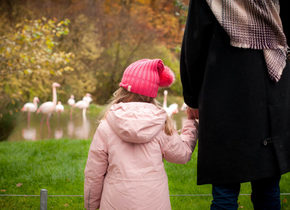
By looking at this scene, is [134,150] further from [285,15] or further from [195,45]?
[285,15]

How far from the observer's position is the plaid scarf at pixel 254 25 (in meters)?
1.43

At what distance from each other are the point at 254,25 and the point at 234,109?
38 cm

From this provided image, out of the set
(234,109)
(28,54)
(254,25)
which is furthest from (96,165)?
(28,54)

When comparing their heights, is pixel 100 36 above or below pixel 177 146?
above

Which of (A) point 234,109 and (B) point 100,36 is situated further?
(B) point 100,36

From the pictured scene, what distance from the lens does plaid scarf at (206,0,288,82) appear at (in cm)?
143

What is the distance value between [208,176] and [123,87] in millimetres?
670

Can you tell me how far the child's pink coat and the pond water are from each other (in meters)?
5.58

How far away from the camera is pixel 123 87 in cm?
182

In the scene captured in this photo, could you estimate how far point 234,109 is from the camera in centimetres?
146

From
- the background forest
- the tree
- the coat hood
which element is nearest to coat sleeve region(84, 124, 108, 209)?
the coat hood

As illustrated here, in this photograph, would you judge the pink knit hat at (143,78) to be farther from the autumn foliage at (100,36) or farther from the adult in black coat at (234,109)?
the autumn foliage at (100,36)

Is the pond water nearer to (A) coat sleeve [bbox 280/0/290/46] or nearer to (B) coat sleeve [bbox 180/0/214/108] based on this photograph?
(B) coat sleeve [bbox 180/0/214/108]

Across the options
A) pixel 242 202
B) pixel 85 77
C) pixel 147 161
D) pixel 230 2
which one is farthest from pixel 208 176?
pixel 85 77
